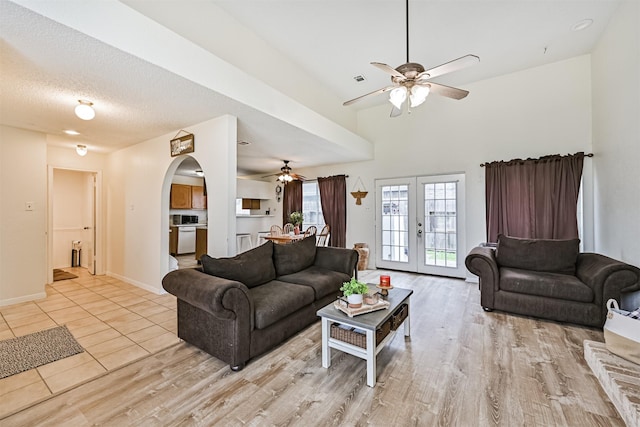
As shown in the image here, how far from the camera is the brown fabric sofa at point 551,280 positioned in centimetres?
287

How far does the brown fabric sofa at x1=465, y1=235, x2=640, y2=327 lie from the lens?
113 inches

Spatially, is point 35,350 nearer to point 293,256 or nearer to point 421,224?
point 293,256

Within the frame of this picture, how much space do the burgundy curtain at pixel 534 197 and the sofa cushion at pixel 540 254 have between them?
0.79 m

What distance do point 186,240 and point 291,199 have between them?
367 centimetres

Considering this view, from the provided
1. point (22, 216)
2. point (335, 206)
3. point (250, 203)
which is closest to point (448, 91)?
point (335, 206)

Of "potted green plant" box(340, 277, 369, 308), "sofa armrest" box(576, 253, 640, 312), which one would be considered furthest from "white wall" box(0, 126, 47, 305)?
"sofa armrest" box(576, 253, 640, 312)

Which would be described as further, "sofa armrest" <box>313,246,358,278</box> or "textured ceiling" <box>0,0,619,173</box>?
"sofa armrest" <box>313,246,358,278</box>

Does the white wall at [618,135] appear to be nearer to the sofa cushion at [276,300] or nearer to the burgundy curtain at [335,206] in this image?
the sofa cushion at [276,300]

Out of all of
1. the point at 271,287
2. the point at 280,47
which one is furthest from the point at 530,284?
the point at 280,47

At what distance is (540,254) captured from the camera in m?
3.67

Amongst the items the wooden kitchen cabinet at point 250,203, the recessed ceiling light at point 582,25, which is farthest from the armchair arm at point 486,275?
the wooden kitchen cabinet at point 250,203

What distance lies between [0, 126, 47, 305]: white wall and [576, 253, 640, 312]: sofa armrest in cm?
748

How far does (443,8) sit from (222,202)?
359cm

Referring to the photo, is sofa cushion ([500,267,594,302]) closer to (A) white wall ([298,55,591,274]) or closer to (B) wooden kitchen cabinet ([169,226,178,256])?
(A) white wall ([298,55,591,274])
